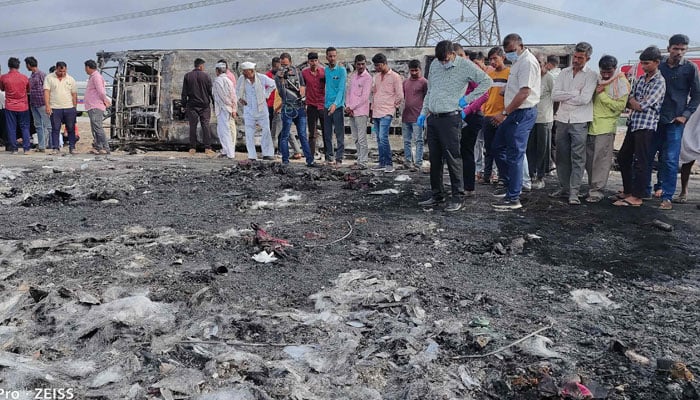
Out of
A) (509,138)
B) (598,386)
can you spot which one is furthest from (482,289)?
(509,138)

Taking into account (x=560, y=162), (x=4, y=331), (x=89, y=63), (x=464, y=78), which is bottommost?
(x=4, y=331)

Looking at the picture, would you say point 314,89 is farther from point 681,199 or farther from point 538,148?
point 681,199

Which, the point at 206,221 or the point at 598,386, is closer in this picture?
the point at 598,386

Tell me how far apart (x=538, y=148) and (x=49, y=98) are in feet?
30.2

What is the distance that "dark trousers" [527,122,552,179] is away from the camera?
6270 mm

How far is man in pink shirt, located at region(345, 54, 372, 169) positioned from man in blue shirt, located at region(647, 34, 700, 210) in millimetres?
4171

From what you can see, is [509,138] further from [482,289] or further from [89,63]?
[89,63]

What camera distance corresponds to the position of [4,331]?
2.50 m

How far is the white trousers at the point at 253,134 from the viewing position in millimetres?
8773

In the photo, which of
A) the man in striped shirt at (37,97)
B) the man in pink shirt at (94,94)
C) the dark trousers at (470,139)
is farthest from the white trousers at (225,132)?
the dark trousers at (470,139)

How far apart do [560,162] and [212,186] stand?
439cm

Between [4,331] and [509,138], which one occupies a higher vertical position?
[509,138]

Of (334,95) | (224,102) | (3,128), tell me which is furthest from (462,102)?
(3,128)

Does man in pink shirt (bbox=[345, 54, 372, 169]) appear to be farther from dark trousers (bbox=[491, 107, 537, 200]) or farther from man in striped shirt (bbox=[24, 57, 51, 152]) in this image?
man in striped shirt (bbox=[24, 57, 51, 152])
